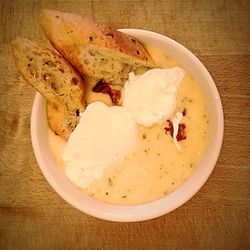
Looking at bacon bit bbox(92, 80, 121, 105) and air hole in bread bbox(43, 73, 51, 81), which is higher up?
air hole in bread bbox(43, 73, 51, 81)

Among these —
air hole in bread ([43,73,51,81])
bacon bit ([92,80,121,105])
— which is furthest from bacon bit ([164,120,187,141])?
air hole in bread ([43,73,51,81])

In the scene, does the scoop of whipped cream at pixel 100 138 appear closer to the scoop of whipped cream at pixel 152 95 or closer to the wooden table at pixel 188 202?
the scoop of whipped cream at pixel 152 95

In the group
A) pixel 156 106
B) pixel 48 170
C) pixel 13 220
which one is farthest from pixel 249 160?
pixel 13 220

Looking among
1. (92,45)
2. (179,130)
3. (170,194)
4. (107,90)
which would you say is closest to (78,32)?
(92,45)

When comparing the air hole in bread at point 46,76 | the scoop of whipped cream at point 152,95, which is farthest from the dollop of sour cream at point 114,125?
the air hole in bread at point 46,76

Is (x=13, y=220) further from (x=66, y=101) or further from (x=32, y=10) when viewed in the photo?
(x=32, y=10)

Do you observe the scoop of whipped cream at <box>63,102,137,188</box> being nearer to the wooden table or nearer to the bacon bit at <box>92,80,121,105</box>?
the bacon bit at <box>92,80,121,105</box>

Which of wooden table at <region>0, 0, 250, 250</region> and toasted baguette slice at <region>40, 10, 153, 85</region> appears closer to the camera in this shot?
toasted baguette slice at <region>40, 10, 153, 85</region>
